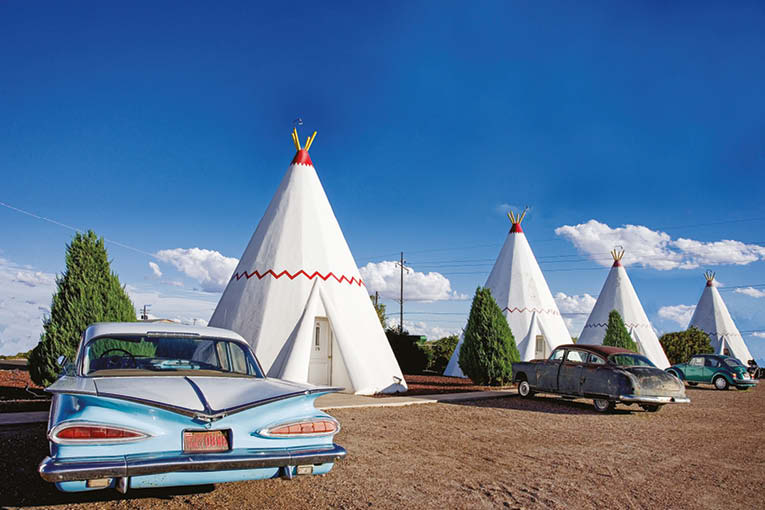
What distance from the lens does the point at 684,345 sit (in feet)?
94.3

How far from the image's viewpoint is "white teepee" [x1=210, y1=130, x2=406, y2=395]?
11.7 m

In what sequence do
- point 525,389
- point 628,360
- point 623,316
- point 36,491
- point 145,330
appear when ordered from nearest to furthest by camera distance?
point 36,491, point 145,330, point 628,360, point 525,389, point 623,316

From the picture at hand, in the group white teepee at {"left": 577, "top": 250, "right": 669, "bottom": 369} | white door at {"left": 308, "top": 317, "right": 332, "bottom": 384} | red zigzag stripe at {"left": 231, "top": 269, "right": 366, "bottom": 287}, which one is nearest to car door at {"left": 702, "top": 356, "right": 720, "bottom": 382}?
white teepee at {"left": 577, "top": 250, "right": 669, "bottom": 369}

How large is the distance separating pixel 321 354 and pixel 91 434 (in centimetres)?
944

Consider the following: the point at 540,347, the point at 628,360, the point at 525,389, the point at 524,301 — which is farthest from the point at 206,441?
the point at 540,347

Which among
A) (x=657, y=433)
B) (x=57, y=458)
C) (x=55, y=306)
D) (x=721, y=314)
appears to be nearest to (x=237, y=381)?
(x=57, y=458)

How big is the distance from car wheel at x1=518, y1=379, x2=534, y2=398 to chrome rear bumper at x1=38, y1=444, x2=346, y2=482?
9151 mm

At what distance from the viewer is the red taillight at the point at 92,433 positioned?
2.99 m

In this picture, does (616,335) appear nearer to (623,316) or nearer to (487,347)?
(623,316)

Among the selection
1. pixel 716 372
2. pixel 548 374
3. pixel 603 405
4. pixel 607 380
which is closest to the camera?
pixel 607 380

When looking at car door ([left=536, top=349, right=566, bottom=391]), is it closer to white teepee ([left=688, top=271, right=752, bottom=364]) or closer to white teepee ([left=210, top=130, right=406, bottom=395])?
white teepee ([left=210, top=130, right=406, bottom=395])

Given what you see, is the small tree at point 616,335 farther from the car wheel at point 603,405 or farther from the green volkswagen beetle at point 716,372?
the car wheel at point 603,405

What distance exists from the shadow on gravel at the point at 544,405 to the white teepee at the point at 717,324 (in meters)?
25.1

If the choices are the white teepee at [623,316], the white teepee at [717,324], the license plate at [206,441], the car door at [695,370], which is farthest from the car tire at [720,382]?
the license plate at [206,441]
